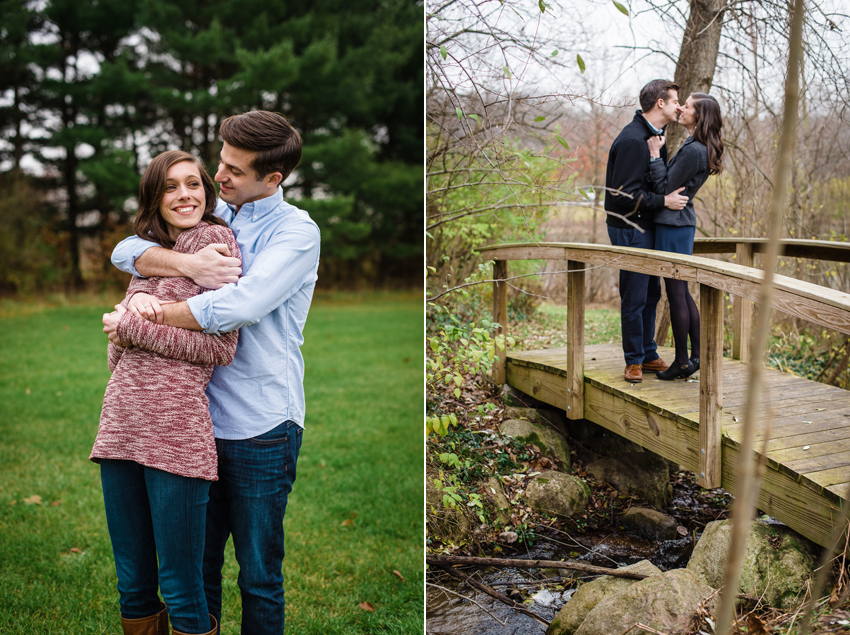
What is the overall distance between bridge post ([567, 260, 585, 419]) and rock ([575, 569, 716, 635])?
76 centimetres

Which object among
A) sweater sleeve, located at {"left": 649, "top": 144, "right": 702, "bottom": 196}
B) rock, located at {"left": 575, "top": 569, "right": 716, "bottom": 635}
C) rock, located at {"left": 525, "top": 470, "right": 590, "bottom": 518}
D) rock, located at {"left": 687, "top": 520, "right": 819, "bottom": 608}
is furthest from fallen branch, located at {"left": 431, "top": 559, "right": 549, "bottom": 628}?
sweater sleeve, located at {"left": 649, "top": 144, "right": 702, "bottom": 196}

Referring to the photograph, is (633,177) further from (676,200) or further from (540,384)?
(540,384)

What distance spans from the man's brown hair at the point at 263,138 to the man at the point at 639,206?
40.3 inches

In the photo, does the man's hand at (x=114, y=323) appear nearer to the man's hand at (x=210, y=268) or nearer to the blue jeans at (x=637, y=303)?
the man's hand at (x=210, y=268)

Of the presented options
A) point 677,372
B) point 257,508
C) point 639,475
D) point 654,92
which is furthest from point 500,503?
point 654,92

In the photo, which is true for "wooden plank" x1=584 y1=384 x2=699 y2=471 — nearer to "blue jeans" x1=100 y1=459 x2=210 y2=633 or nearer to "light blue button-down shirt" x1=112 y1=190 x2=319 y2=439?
"light blue button-down shirt" x1=112 y1=190 x2=319 y2=439

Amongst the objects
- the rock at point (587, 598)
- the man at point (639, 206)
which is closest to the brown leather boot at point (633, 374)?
the man at point (639, 206)

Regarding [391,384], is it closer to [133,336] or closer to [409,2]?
[133,336]

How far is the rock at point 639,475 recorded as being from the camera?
2174 mm

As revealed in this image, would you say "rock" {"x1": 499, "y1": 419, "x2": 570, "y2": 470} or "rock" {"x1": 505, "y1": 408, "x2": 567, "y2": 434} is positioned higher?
"rock" {"x1": 505, "y1": 408, "x2": 567, "y2": 434}

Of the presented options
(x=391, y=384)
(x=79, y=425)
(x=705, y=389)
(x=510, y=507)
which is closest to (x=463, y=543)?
(x=510, y=507)

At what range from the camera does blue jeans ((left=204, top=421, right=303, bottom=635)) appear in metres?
1.91

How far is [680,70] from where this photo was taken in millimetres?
2039

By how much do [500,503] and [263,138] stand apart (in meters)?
1.48
